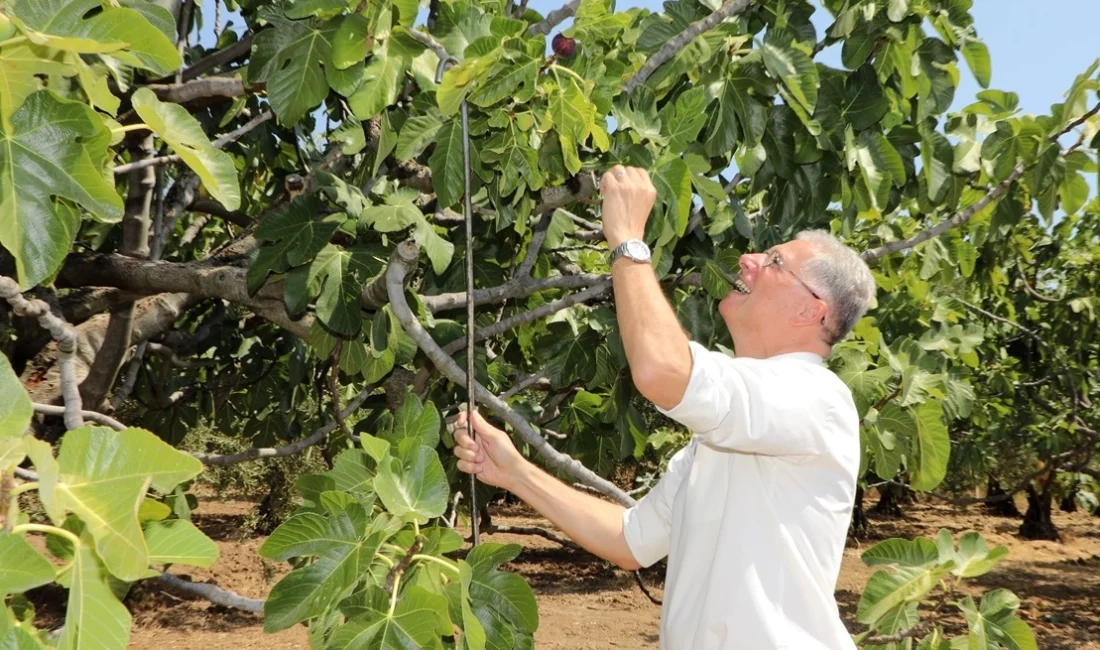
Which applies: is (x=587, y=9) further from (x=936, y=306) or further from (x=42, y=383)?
(x=936, y=306)

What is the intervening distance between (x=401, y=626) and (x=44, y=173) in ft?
2.66

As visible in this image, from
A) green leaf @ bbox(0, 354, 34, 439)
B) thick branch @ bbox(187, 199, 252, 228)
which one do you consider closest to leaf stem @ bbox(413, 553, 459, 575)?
green leaf @ bbox(0, 354, 34, 439)

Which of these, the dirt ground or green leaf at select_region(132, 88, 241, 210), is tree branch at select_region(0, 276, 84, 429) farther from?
the dirt ground

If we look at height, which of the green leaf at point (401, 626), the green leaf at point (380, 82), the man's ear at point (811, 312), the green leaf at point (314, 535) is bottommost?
the green leaf at point (401, 626)

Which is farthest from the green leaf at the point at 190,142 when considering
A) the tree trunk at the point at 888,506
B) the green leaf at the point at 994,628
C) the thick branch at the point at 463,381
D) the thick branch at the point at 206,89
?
the tree trunk at the point at 888,506

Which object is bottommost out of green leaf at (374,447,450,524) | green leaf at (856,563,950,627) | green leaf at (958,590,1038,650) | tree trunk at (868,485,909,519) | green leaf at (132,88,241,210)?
tree trunk at (868,485,909,519)

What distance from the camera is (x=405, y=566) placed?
164 cm

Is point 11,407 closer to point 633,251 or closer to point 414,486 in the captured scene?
point 414,486

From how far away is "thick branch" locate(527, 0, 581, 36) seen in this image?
221 cm

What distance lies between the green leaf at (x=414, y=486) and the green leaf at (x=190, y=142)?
0.54 m

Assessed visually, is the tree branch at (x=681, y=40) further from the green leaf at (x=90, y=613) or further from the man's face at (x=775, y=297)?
the green leaf at (x=90, y=613)

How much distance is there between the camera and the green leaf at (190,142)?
115cm

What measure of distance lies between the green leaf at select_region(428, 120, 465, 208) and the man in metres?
0.36

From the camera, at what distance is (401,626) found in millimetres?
1493
